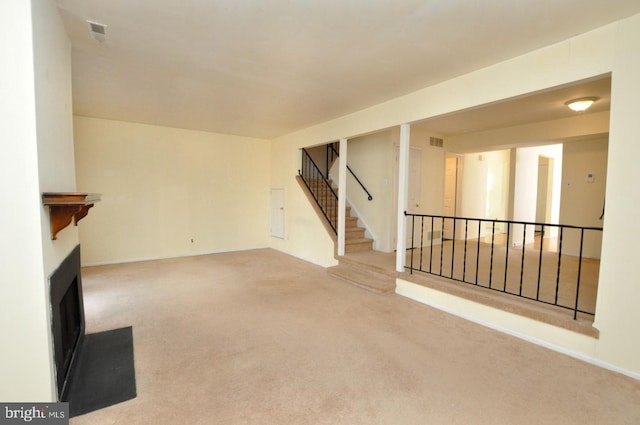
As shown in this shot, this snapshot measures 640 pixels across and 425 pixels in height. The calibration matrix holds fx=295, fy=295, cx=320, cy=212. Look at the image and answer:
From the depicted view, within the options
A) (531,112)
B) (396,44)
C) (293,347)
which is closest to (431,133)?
(531,112)

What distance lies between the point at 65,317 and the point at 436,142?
22.3 ft

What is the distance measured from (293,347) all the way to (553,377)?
2166 mm

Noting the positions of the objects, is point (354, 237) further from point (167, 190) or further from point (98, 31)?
point (98, 31)

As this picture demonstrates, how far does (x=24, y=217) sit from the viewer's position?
5.32ft

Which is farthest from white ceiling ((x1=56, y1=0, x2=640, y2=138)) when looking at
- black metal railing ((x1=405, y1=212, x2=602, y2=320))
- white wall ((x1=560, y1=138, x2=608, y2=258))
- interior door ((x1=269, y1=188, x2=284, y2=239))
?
white wall ((x1=560, y1=138, x2=608, y2=258))

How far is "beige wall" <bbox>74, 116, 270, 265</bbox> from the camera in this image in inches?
226

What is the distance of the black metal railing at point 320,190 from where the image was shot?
6.60m

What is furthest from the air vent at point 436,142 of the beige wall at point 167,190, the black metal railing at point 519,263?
the beige wall at point 167,190

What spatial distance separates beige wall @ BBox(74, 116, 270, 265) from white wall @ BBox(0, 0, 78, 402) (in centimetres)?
472

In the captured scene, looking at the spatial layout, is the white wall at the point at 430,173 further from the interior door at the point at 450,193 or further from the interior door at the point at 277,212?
the interior door at the point at 277,212

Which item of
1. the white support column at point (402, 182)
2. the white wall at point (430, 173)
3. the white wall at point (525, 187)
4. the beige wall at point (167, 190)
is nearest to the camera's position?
the white support column at point (402, 182)

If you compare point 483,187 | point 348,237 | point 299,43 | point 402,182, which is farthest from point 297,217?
point 483,187

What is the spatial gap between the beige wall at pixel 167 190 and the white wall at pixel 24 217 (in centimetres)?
472

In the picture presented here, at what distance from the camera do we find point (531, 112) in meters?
4.87
